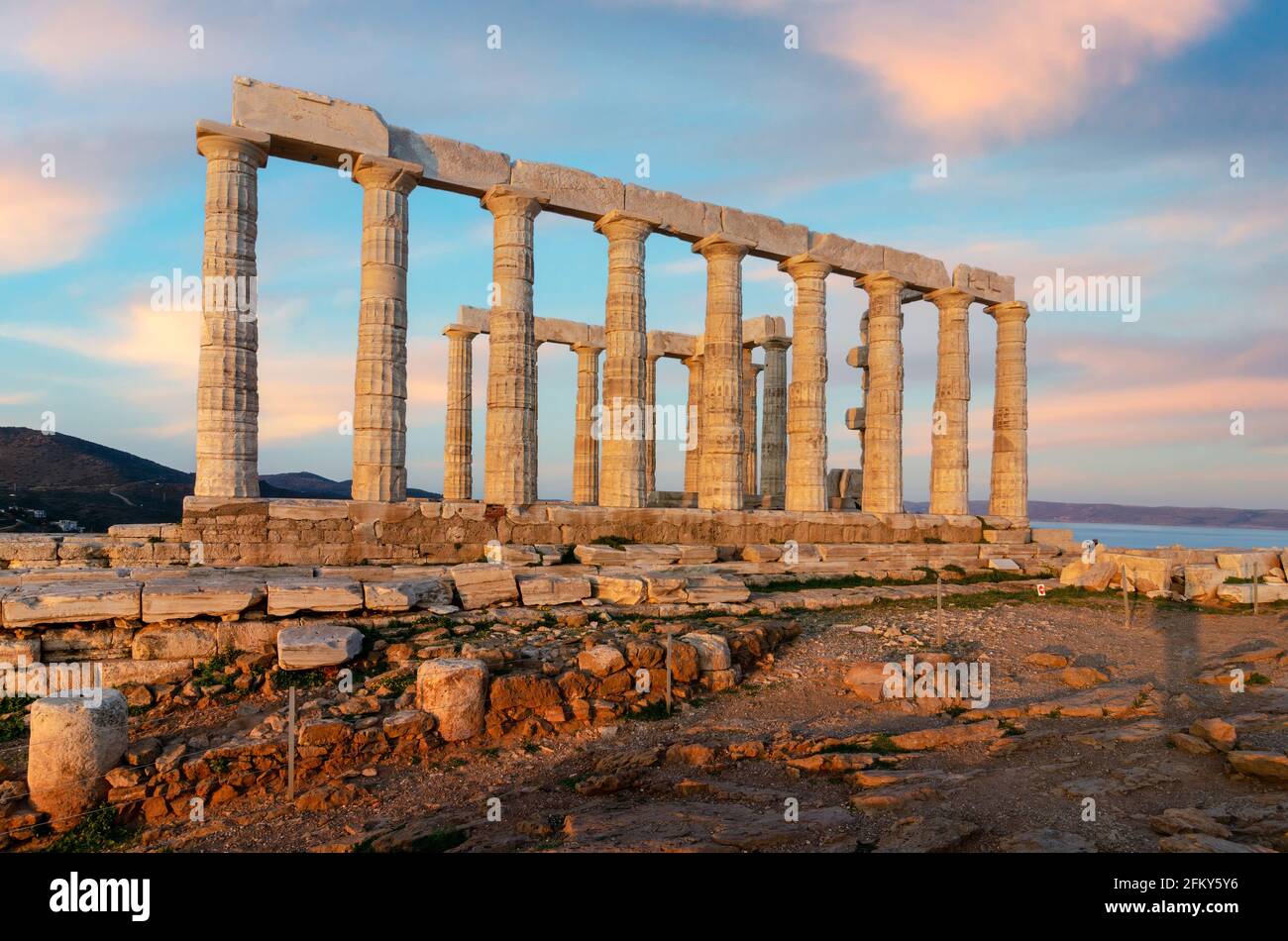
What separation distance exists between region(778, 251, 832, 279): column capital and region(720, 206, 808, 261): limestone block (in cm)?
17

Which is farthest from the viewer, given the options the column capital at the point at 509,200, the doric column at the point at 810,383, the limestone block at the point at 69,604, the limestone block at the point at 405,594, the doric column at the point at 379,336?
the doric column at the point at 810,383

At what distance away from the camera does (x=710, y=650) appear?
40.9 ft

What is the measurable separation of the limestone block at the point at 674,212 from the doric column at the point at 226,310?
9272mm

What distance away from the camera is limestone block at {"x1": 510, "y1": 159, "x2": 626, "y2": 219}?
2033 cm

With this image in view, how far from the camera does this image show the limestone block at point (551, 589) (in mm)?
14727

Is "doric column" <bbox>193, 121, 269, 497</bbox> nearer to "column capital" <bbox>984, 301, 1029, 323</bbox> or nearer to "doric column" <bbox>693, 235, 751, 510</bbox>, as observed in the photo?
"doric column" <bbox>693, 235, 751, 510</bbox>

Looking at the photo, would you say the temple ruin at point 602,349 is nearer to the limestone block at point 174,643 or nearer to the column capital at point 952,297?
the column capital at point 952,297

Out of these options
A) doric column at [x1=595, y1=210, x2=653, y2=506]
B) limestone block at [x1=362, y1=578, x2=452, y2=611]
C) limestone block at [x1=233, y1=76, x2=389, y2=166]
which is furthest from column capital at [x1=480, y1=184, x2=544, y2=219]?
limestone block at [x1=362, y1=578, x2=452, y2=611]

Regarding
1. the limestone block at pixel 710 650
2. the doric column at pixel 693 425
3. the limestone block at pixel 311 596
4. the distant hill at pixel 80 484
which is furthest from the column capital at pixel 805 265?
the distant hill at pixel 80 484

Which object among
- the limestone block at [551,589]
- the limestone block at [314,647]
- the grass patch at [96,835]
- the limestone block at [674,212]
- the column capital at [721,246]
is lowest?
the grass patch at [96,835]

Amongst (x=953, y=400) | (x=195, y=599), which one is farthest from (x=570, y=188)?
(x=953, y=400)

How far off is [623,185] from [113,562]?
590 inches

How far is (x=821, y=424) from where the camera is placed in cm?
2523
